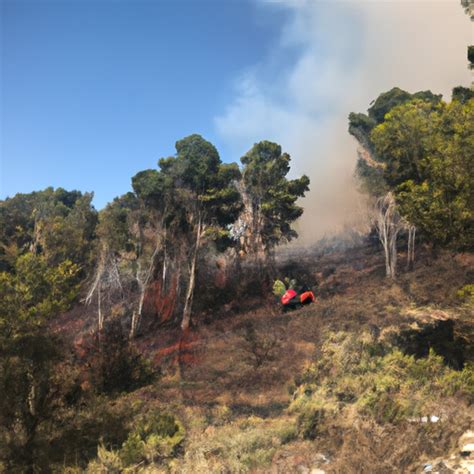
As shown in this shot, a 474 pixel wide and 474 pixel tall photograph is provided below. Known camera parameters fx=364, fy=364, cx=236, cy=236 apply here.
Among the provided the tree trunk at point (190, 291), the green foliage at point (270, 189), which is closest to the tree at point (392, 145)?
the green foliage at point (270, 189)

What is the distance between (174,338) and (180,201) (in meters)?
11.2

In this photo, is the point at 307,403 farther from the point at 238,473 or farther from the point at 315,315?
the point at 315,315

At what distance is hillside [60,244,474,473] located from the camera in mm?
7043

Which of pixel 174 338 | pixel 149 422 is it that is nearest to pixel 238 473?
pixel 149 422

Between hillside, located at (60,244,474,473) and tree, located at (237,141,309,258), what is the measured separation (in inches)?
363

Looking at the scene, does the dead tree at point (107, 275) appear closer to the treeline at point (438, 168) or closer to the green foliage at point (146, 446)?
the green foliage at point (146, 446)

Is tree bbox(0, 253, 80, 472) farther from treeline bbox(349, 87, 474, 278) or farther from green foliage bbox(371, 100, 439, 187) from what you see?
green foliage bbox(371, 100, 439, 187)

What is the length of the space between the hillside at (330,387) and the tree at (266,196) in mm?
9220

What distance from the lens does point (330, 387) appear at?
36.5ft

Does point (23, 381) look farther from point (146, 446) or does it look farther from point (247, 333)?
point (247, 333)

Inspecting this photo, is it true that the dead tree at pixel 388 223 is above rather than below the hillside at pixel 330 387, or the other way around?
above

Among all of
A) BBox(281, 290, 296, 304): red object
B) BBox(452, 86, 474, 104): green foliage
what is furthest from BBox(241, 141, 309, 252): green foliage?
BBox(452, 86, 474, 104): green foliage

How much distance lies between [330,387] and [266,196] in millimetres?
21997

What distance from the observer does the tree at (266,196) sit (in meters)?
31.4
